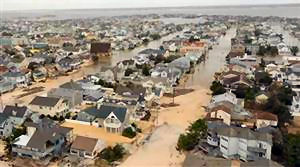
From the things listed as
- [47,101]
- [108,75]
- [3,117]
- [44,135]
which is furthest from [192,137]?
[108,75]

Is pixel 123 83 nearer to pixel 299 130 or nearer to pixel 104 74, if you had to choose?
pixel 104 74

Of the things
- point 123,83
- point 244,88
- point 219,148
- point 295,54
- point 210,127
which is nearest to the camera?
point 219,148

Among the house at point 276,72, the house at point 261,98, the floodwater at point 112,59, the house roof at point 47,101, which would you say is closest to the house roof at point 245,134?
the house at point 261,98

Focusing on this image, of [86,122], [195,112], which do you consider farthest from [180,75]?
[86,122]

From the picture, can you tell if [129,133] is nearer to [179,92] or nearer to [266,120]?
[266,120]

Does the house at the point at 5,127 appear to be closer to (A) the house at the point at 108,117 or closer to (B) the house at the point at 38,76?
(A) the house at the point at 108,117

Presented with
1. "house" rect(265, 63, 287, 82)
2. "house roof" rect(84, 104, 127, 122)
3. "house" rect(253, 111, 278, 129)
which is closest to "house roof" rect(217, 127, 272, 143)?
"house" rect(253, 111, 278, 129)
